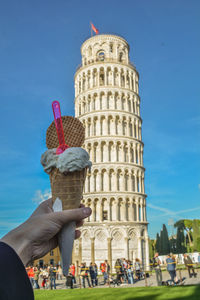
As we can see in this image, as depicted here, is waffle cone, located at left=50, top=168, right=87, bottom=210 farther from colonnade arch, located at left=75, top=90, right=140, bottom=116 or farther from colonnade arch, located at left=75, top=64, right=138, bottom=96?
colonnade arch, located at left=75, top=64, right=138, bottom=96

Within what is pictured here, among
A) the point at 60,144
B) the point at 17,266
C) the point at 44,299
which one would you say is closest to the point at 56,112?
the point at 60,144

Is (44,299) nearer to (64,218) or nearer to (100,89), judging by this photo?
(64,218)

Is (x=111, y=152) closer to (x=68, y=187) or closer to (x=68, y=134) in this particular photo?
(x=68, y=134)

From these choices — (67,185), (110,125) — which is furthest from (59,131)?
(110,125)

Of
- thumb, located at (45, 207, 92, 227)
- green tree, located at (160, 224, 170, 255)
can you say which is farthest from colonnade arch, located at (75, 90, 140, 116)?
thumb, located at (45, 207, 92, 227)

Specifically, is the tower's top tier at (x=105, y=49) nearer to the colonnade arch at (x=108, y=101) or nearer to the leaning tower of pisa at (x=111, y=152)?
the leaning tower of pisa at (x=111, y=152)

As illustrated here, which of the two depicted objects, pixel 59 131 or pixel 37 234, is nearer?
pixel 37 234

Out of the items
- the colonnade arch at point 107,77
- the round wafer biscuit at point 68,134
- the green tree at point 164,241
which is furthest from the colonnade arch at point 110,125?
the round wafer biscuit at point 68,134
